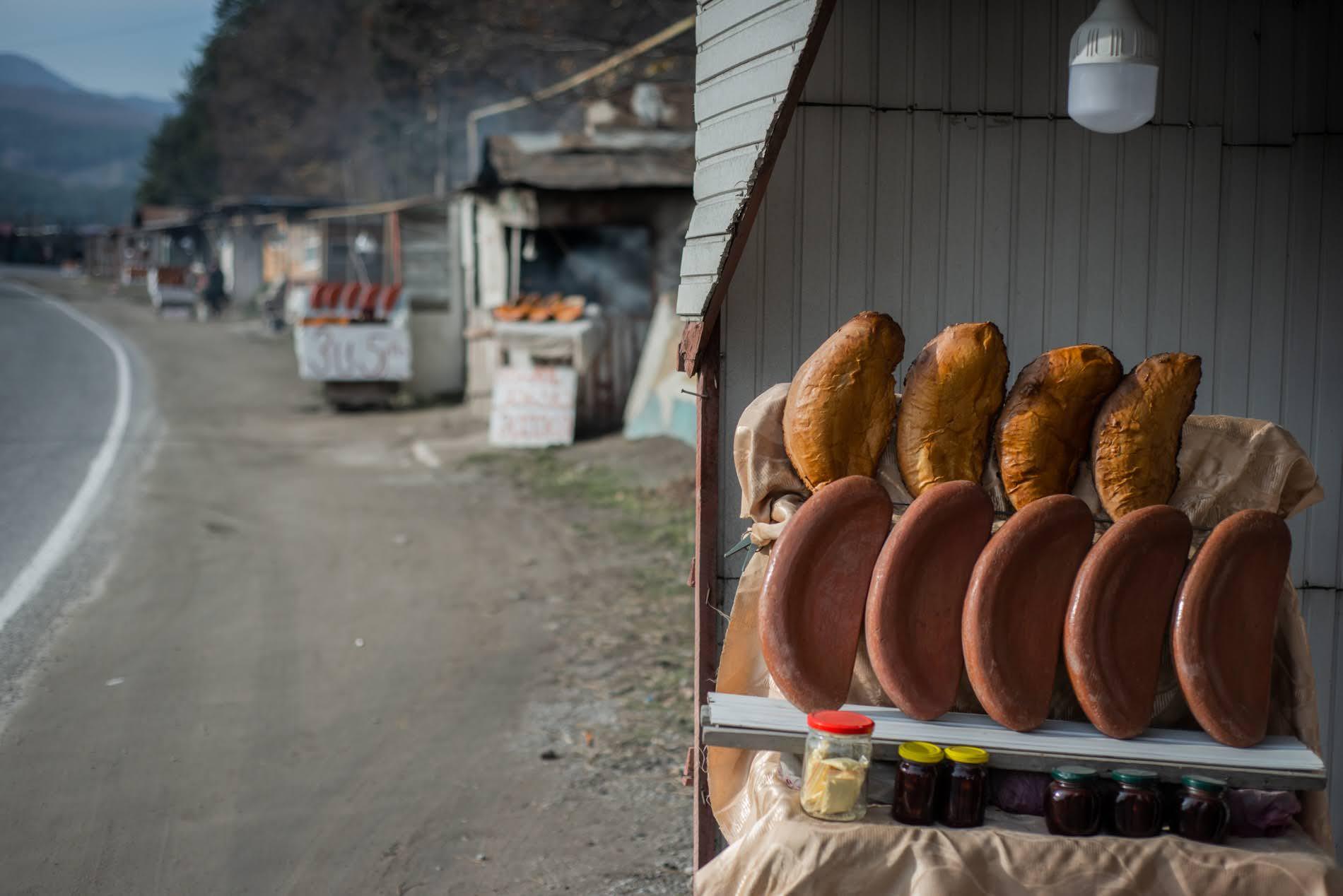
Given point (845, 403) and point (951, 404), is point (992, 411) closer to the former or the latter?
point (951, 404)

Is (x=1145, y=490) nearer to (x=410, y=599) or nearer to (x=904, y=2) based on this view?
(x=904, y=2)

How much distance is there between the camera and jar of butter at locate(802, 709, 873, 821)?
2.61m

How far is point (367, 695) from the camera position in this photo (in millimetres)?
6234

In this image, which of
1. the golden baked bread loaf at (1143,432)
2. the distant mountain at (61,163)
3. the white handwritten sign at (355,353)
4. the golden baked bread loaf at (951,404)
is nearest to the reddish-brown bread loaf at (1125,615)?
the golden baked bread loaf at (1143,432)

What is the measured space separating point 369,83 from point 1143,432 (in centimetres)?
4706

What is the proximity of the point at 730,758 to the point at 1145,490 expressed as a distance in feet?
4.05

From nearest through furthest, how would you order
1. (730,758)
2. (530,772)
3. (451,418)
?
(730,758) → (530,772) → (451,418)

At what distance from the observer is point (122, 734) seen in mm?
5535

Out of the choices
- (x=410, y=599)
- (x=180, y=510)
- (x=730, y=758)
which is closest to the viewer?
(x=730, y=758)

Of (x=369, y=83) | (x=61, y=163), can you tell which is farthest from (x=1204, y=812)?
(x=61, y=163)

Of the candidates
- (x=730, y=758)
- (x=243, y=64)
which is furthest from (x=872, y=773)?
(x=243, y=64)

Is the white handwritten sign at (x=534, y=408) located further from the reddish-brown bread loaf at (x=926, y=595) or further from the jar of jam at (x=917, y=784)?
the jar of jam at (x=917, y=784)

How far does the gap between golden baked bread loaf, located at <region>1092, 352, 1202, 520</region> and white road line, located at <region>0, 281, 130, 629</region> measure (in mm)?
6458

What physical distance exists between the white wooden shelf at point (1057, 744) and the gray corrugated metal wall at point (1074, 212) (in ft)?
3.44
